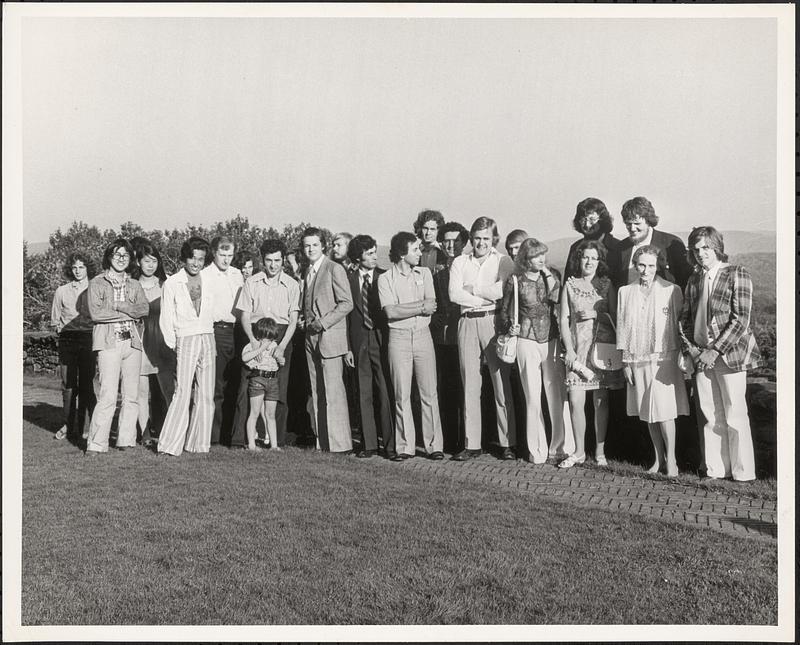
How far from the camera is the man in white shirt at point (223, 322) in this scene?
8.76m

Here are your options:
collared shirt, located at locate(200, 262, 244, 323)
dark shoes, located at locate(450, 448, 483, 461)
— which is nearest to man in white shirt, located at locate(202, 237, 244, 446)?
collared shirt, located at locate(200, 262, 244, 323)

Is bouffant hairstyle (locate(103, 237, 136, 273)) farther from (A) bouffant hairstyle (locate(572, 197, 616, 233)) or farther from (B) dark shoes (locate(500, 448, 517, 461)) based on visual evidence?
(A) bouffant hairstyle (locate(572, 197, 616, 233))

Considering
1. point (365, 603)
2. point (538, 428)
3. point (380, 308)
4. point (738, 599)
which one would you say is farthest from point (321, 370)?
point (738, 599)

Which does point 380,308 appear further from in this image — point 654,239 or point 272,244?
point 654,239

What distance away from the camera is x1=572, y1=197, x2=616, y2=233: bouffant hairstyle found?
8.14 m

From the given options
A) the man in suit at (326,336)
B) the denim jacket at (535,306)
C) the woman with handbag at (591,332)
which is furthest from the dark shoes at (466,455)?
the denim jacket at (535,306)

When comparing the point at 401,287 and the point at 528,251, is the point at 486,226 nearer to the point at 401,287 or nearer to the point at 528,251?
the point at 528,251

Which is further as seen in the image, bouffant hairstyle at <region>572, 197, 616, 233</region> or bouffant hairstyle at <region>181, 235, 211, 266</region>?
bouffant hairstyle at <region>181, 235, 211, 266</region>

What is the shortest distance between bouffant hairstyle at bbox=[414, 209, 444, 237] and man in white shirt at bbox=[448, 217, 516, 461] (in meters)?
0.31

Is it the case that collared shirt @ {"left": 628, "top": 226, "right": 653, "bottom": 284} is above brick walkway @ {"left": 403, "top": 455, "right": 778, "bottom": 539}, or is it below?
above

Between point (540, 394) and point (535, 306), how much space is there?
2.65 feet

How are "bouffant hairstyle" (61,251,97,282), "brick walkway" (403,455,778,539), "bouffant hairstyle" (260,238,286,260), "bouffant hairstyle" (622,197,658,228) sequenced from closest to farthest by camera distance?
"brick walkway" (403,455,778,539) < "bouffant hairstyle" (622,197,658,228) < "bouffant hairstyle" (260,238,286,260) < "bouffant hairstyle" (61,251,97,282)

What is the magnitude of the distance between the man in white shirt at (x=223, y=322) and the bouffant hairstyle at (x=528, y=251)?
263cm

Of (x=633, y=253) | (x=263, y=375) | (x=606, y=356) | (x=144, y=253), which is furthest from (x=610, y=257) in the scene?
(x=144, y=253)
